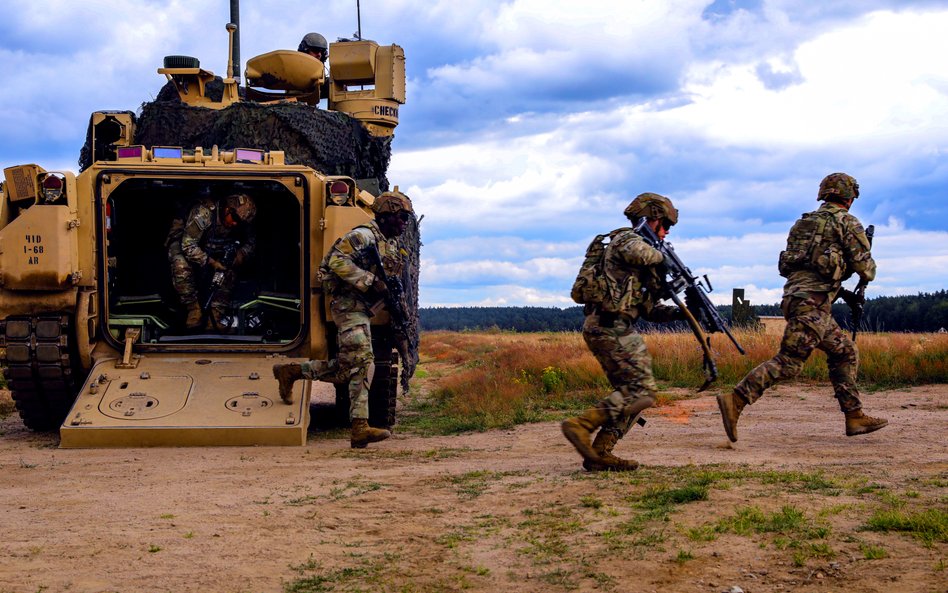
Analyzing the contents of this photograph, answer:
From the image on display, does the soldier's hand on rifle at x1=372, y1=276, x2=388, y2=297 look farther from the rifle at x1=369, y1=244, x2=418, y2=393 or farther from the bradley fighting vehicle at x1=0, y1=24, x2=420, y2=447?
the bradley fighting vehicle at x1=0, y1=24, x2=420, y2=447

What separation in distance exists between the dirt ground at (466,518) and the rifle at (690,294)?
837 mm

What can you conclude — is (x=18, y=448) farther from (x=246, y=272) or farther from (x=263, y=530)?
(x=263, y=530)

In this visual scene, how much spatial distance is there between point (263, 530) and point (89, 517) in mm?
1046

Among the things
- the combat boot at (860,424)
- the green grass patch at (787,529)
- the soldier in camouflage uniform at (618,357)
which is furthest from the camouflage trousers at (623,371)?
the combat boot at (860,424)

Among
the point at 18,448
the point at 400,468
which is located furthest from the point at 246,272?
the point at 400,468

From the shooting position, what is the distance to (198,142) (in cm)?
1199

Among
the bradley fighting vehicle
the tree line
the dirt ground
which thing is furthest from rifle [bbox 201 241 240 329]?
the tree line

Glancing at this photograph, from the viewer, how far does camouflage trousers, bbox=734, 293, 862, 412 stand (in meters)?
8.38

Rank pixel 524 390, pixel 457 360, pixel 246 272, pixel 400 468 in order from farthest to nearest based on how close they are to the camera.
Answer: pixel 457 360 < pixel 524 390 < pixel 246 272 < pixel 400 468

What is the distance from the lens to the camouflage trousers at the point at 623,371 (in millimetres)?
7109

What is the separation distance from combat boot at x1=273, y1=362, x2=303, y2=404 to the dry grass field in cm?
55

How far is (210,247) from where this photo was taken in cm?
1052

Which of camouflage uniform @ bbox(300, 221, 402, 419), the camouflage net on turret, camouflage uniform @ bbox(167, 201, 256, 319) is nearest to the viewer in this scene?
camouflage uniform @ bbox(300, 221, 402, 419)

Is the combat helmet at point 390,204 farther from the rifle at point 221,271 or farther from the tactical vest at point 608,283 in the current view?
the rifle at point 221,271
